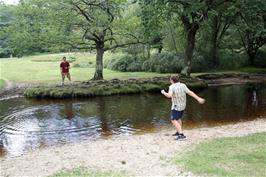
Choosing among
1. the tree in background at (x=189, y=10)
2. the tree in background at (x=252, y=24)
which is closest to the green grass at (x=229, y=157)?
the tree in background at (x=189, y=10)

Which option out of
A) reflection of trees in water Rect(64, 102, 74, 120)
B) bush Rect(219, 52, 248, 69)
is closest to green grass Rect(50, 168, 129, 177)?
reflection of trees in water Rect(64, 102, 74, 120)

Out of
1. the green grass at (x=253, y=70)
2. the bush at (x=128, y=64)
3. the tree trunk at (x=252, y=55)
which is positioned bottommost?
the green grass at (x=253, y=70)

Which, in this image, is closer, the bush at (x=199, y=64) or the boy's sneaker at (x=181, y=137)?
the boy's sneaker at (x=181, y=137)

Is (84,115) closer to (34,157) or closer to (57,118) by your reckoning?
(57,118)

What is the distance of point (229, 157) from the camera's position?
1041 cm

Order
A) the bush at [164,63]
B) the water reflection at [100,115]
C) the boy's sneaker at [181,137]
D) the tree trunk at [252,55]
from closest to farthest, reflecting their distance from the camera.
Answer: the boy's sneaker at [181,137], the water reflection at [100,115], the bush at [164,63], the tree trunk at [252,55]

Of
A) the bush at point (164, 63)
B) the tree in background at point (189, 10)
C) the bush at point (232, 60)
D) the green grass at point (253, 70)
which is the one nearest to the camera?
the tree in background at point (189, 10)

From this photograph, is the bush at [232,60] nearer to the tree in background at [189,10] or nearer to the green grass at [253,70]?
the green grass at [253,70]

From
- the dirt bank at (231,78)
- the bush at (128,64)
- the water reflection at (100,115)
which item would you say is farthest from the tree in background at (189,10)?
the bush at (128,64)

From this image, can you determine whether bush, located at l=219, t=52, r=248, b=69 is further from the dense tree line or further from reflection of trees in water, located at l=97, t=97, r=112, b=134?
reflection of trees in water, located at l=97, t=97, r=112, b=134

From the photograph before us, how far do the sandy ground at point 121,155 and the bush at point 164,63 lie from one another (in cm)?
2421

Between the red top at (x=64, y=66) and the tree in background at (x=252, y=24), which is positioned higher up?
the tree in background at (x=252, y=24)

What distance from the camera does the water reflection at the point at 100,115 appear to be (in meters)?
15.3

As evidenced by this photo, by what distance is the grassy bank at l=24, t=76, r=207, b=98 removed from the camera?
25.0m
